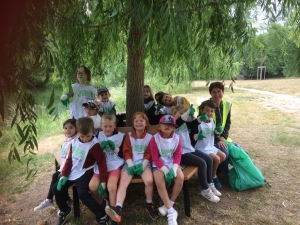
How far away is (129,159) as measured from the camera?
311cm

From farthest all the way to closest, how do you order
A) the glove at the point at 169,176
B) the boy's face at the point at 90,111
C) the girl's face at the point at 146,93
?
the girl's face at the point at 146,93, the boy's face at the point at 90,111, the glove at the point at 169,176

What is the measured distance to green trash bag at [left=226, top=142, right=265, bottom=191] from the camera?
3.65 meters

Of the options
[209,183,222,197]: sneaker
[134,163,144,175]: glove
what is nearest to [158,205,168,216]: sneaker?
[134,163,144,175]: glove

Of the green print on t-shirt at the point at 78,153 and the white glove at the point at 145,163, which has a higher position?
the green print on t-shirt at the point at 78,153

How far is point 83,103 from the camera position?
3768 mm

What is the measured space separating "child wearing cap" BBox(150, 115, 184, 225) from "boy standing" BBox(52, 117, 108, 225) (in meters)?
0.60

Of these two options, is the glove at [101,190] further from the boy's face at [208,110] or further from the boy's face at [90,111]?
the boy's face at [208,110]

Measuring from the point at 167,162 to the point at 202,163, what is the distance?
0.47m

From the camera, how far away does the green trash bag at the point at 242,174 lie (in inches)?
144

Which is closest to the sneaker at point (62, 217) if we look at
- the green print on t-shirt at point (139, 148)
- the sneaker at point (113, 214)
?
A: the sneaker at point (113, 214)

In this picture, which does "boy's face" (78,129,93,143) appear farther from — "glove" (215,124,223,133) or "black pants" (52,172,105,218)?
"glove" (215,124,223,133)

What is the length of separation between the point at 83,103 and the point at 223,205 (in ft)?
7.70

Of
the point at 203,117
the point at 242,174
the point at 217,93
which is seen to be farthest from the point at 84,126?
the point at 242,174

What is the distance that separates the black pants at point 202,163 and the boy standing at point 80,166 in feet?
3.46
